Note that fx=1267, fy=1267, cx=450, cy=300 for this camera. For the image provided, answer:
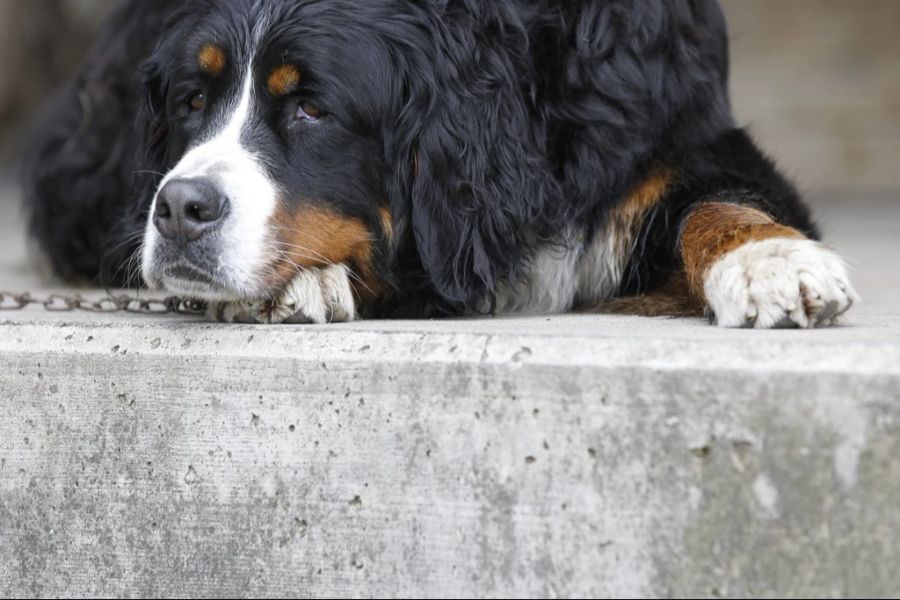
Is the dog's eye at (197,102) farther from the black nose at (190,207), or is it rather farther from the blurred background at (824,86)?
the blurred background at (824,86)

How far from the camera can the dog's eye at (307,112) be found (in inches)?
121

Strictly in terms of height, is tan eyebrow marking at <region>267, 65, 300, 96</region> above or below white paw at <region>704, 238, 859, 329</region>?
above

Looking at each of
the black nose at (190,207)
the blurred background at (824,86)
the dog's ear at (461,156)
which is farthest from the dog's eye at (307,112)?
the blurred background at (824,86)

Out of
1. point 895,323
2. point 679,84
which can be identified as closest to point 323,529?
point 895,323

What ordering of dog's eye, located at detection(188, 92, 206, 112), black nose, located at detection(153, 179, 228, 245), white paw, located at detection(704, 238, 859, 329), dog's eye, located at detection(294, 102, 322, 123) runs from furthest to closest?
dog's eye, located at detection(188, 92, 206, 112) → dog's eye, located at detection(294, 102, 322, 123) → black nose, located at detection(153, 179, 228, 245) → white paw, located at detection(704, 238, 859, 329)

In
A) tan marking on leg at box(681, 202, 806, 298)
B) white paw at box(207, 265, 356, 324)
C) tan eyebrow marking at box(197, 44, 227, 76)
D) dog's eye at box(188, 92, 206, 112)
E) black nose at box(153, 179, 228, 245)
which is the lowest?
white paw at box(207, 265, 356, 324)

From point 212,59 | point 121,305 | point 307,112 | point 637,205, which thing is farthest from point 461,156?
point 121,305

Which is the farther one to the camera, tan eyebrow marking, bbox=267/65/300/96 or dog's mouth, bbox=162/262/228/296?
tan eyebrow marking, bbox=267/65/300/96

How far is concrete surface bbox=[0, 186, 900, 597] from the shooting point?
2.26 m

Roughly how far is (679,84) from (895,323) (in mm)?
921

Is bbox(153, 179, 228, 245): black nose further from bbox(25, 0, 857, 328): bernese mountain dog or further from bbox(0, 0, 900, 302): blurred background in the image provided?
bbox(0, 0, 900, 302): blurred background

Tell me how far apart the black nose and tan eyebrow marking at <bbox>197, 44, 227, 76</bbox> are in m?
0.42

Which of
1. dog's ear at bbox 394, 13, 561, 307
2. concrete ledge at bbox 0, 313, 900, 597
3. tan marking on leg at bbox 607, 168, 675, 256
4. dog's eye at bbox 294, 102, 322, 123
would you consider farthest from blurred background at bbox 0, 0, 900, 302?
concrete ledge at bbox 0, 313, 900, 597

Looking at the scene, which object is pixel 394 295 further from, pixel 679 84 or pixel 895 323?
pixel 895 323
